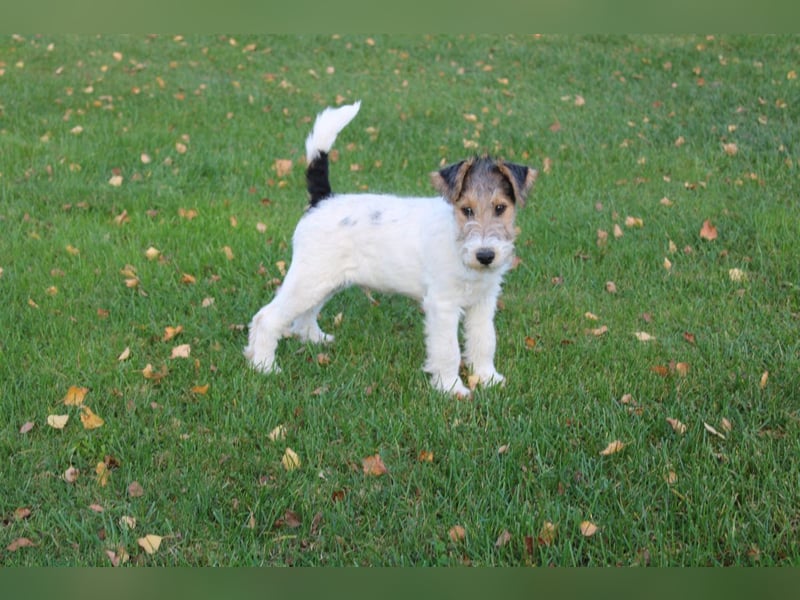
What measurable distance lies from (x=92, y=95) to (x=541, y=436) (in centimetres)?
1040

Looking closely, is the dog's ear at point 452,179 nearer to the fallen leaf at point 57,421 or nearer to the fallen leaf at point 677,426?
the fallen leaf at point 677,426

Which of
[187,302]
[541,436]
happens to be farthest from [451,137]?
[541,436]

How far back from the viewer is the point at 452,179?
495 centimetres

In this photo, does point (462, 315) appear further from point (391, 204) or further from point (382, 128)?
point (382, 128)

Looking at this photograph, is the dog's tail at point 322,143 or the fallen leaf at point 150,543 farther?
the dog's tail at point 322,143

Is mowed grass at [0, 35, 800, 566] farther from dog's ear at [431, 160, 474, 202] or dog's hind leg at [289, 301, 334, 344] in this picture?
dog's ear at [431, 160, 474, 202]

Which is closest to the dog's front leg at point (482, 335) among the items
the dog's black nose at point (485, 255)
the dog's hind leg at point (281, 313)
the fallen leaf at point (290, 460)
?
the dog's black nose at point (485, 255)

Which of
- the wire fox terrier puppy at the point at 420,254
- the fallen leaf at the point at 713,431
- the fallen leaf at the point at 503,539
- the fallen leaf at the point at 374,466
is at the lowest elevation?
the fallen leaf at the point at 374,466

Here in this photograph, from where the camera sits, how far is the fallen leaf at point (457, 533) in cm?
377

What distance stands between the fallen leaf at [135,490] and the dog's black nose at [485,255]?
219 cm

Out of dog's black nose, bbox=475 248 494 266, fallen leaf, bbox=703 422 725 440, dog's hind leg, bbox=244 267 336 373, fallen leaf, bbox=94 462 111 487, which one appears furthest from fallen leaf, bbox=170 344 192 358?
fallen leaf, bbox=703 422 725 440

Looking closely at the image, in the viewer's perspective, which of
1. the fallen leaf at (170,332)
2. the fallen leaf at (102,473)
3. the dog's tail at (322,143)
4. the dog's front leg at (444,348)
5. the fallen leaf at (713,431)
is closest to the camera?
A: the fallen leaf at (102,473)

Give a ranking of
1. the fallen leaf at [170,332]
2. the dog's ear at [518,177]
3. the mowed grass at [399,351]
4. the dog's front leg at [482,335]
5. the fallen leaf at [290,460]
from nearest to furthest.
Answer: the mowed grass at [399,351], the fallen leaf at [290,460], the dog's ear at [518,177], the dog's front leg at [482,335], the fallen leaf at [170,332]

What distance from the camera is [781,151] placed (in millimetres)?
9828
